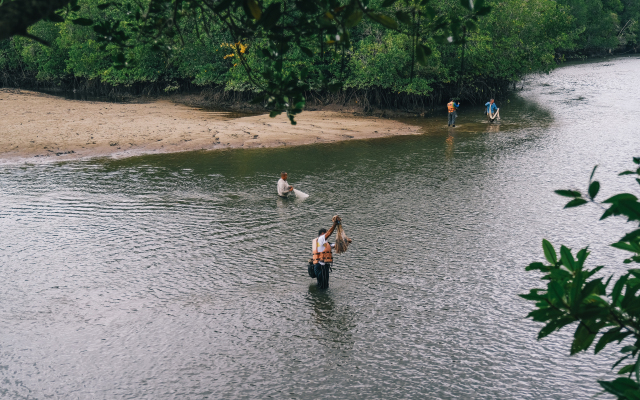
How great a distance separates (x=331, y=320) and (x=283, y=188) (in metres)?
8.77

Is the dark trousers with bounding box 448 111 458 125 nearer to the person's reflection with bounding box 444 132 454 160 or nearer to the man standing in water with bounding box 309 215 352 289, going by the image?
the person's reflection with bounding box 444 132 454 160

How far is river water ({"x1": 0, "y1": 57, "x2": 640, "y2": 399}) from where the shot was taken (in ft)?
31.1

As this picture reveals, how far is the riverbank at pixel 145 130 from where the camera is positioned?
93.8 ft

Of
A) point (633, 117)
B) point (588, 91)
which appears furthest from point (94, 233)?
point (588, 91)

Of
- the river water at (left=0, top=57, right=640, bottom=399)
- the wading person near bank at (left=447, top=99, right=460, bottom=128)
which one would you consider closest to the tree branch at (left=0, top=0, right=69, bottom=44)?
the river water at (left=0, top=57, right=640, bottom=399)

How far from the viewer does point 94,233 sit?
16.6 metres

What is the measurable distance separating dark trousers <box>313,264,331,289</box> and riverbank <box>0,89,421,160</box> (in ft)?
59.2

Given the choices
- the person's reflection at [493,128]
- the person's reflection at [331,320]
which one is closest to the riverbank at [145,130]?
the person's reflection at [493,128]

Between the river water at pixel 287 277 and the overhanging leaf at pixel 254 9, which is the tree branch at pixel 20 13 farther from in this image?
the river water at pixel 287 277

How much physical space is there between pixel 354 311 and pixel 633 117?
30.4 m

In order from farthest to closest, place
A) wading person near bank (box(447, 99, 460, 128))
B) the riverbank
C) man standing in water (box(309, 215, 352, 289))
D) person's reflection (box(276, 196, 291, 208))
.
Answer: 1. wading person near bank (box(447, 99, 460, 128))
2. the riverbank
3. person's reflection (box(276, 196, 291, 208))
4. man standing in water (box(309, 215, 352, 289))

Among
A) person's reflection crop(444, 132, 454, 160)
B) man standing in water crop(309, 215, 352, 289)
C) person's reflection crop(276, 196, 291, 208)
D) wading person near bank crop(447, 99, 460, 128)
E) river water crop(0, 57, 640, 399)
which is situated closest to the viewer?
river water crop(0, 57, 640, 399)

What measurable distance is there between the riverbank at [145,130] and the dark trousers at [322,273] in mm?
18046

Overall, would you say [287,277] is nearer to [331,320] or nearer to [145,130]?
[331,320]
